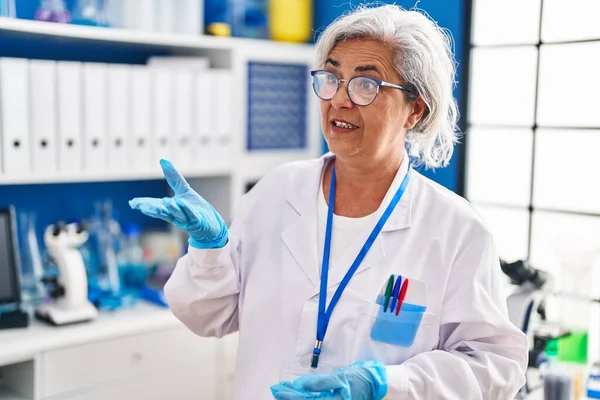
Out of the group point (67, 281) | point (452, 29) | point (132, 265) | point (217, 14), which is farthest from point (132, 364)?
point (452, 29)

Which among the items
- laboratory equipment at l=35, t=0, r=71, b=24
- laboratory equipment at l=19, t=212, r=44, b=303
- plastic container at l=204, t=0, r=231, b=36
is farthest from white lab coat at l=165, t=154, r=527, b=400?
plastic container at l=204, t=0, r=231, b=36

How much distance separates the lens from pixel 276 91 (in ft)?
9.46

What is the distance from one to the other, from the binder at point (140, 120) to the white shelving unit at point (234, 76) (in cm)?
5

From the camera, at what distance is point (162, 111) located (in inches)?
99.3

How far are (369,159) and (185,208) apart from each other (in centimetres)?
41

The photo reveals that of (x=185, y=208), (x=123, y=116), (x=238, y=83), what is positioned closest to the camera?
(x=185, y=208)

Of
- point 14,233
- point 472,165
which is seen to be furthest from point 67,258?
point 472,165

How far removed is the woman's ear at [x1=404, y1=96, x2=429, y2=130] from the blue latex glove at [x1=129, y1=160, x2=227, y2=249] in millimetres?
480

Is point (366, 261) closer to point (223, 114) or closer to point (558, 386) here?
A: point (558, 386)

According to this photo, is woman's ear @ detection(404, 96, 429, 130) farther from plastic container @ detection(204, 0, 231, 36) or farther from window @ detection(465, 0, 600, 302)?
plastic container @ detection(204, 0, 231, 36)

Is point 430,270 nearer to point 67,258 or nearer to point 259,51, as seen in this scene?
point 67,258

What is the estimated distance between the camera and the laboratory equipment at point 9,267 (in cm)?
224

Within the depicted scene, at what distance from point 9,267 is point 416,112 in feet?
4.54

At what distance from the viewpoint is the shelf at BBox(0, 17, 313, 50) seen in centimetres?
217
